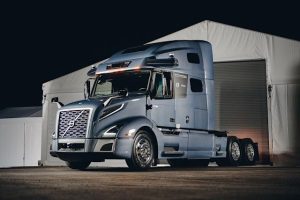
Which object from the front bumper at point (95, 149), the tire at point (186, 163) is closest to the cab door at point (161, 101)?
the front bumper at point (95, 149)

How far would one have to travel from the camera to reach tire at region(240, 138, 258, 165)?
15.4 m


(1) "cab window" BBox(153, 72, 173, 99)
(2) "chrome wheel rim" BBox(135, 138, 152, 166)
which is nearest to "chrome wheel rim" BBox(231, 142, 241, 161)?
(1) "cab window" BBox(153, 72, 173, 99)

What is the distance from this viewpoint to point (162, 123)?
12102 millimetres

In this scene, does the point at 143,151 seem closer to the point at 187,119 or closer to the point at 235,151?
the point at 187,119

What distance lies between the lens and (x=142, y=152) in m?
11.4

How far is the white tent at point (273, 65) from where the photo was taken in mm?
15578

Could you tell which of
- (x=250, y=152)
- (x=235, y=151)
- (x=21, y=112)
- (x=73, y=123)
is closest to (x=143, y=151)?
(x=73, y=123)

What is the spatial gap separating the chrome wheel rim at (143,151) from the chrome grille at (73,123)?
4.64 ft

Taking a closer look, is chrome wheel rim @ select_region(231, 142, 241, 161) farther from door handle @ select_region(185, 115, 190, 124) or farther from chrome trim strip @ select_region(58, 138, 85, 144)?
chrome trim strip @ select_region(58, 138, 85, 144)

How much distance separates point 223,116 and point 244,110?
2.70 feet

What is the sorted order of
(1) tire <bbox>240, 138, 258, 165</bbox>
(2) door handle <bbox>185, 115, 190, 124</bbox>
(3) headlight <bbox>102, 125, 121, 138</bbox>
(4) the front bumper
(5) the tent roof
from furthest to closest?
(5) the tent roof < (1) tire <bbox>240, 138, 258, 165</bbox> < (2) door handle <bbox>185, 115, 190, 124</bbox> < (3) headlight <bbox>102, 125, 121, 138</bbox> < (4) the front bumper

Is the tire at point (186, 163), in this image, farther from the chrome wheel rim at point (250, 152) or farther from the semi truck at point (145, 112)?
the chrome wheel rim at point (250, 152)

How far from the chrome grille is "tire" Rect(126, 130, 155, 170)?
4.46 feet

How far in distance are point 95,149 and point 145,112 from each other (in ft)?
5.36
